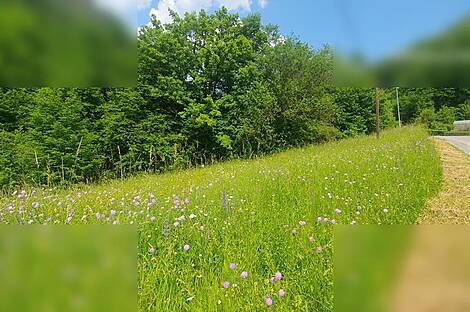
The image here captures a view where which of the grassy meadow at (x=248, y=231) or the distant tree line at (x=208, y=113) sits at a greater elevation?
the distant tree line at (x=208, y=113)

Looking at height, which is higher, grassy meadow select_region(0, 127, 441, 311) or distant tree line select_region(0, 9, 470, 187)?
distant tree line select_region(0, 9, 470, 187)

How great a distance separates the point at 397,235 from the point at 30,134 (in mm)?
8083

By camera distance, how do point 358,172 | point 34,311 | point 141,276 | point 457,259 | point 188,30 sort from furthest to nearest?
point 188,30
point 358,172
point 141,276
point 34,311
point 457,259

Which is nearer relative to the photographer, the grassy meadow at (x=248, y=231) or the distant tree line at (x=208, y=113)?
the grassy meadow at (x=248, y=231)

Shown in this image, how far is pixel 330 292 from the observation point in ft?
4.03

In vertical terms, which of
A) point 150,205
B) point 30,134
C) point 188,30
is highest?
point 188,30

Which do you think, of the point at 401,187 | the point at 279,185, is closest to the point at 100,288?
the point at 401,187

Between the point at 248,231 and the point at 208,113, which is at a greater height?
the point at 208,113

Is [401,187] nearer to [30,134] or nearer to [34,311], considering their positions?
Answer: [34,311]

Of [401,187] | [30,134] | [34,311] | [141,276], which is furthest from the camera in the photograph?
[30,134]

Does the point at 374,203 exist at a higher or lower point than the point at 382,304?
lower

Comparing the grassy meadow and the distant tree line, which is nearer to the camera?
the grassy meadow

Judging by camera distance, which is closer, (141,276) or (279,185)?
(141,276)

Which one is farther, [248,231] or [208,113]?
[208,113]
